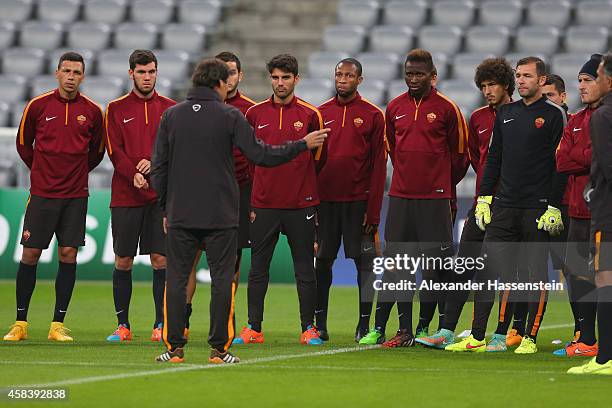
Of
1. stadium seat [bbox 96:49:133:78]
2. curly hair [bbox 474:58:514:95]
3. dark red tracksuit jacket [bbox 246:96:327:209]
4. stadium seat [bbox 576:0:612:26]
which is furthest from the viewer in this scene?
stadium seat [bbox 96:49:133:78]

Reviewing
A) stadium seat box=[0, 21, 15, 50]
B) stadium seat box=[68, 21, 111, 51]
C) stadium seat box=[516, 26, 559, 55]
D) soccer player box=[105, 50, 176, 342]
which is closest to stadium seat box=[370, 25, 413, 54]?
stadium seat box=[516, 26, 559, 55]

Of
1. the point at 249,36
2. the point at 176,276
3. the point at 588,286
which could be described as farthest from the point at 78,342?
the point at 249,36

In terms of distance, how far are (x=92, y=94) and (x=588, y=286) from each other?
10.9 m

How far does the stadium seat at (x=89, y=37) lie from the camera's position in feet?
68.8

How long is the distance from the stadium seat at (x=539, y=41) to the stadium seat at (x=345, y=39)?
2.52m

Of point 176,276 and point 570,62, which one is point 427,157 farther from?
point 570,62

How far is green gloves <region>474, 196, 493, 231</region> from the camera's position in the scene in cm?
984

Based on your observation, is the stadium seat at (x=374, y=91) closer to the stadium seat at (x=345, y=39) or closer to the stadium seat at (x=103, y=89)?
the stadium seat at (x=345, y=39)

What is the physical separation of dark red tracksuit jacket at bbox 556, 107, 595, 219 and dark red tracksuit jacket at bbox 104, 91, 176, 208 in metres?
3.35

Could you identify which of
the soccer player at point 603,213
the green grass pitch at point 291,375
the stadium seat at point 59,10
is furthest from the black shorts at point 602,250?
the stadium seat at point 59,10

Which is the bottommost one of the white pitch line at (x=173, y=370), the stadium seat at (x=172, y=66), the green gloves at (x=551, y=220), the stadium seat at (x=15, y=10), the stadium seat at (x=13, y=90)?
the white pitch line at (x=173, y=370)

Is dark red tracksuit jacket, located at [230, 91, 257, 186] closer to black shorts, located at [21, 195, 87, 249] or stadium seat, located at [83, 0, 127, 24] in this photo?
black shorts, located at [21, 195, 87, 249]

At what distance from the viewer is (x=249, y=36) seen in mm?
21406

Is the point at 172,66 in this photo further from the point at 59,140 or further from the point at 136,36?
the point at 59,140
